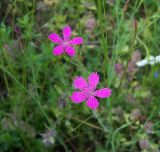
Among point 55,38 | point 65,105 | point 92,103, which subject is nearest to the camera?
point 92,103

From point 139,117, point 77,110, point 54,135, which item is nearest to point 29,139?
point 54,135

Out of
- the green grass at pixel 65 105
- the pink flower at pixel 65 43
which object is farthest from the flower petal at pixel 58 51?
the green grass at pixel 65 105

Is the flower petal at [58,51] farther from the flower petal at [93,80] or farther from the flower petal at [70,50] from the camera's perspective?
the flower petal at [93,80]

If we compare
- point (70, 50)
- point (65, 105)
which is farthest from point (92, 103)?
point (65, 105)

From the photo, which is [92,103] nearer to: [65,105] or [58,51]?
[58,51]

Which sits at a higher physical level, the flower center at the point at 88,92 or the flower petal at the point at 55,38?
the flower petal at the point at 55,38

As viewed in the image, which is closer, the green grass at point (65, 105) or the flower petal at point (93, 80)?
the flower petal at point (93, 80)

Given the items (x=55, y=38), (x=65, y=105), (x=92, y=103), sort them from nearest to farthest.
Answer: (x=92, y=103) → (x=55, y=38) → (x=65, y=105)

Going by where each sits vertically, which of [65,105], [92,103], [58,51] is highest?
[58,51]

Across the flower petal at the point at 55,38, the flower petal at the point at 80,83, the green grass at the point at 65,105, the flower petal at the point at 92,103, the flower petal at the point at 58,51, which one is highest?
the flower petal at the point at 55,38
